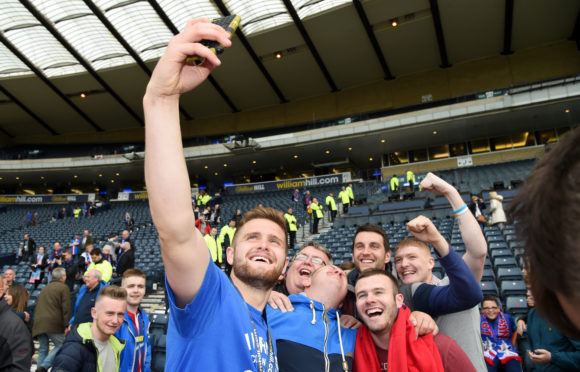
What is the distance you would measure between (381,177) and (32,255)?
65.2ft

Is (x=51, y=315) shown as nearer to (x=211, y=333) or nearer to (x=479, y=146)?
(x=211, y=333)

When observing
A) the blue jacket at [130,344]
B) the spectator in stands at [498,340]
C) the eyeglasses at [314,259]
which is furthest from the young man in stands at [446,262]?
the blue jacket at [130,344]

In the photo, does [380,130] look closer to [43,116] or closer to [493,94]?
[493,94]

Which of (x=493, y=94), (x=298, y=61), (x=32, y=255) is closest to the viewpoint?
(x=32, y=255)

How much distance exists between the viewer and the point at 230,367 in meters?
1.03

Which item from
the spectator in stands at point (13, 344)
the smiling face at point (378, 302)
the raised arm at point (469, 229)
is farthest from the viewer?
the spectator in stands at point (13, 344)

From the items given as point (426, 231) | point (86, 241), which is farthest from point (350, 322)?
point (86, 241)

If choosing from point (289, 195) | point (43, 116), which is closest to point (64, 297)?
point (289, 195)

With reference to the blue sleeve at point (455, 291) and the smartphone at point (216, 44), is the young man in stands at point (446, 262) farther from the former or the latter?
the smartphone at point (216, 44)

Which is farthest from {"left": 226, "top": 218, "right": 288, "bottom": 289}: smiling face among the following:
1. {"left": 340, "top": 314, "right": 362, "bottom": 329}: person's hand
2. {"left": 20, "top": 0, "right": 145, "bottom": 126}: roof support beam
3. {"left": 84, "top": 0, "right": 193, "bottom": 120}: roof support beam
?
{"left": 20, "top": 0, "right": 145, "bottom": 126}: roof support beam

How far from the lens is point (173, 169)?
932mm

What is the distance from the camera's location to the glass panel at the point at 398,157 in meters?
24.5

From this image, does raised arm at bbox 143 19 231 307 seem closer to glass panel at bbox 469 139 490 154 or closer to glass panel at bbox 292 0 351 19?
glass panel at bbox 292 0 351 19

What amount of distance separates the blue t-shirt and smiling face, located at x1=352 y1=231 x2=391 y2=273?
49.3 inches
